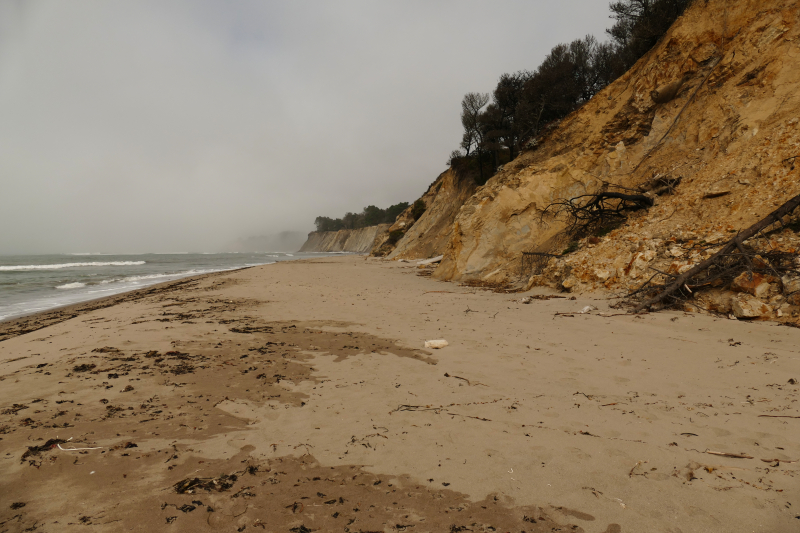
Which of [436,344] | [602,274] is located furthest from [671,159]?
[436,344]

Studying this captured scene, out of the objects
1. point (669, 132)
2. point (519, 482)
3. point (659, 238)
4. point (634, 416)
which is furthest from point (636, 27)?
point (519, 482)

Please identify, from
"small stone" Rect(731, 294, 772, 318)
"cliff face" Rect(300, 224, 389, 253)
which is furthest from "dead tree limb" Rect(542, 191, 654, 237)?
"cliff face" Rect(300, 224, 389, 253)

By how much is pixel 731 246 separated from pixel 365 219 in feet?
279

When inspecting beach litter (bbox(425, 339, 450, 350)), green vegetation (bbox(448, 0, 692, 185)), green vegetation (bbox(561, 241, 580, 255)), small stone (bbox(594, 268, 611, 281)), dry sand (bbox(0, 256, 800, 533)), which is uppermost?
green vegetation (bbox(448, 0, 692, 185))

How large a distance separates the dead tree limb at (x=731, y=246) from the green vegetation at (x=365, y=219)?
58.3m

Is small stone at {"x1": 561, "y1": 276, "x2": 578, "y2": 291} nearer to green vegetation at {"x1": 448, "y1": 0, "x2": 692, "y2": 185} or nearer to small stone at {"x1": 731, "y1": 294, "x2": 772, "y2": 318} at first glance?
small stone at {"x1": 731, "y1": 294, "x2": 772, "y2": 318}

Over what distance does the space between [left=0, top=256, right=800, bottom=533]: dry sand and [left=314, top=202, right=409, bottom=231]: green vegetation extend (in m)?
59.7

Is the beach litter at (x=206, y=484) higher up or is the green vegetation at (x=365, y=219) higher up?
the green vegetation at (x=365, y=219)

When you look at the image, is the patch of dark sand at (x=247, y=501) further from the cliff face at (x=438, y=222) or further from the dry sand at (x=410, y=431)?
the cliff face at (x=438, y=222)

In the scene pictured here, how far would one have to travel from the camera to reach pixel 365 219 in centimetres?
8881

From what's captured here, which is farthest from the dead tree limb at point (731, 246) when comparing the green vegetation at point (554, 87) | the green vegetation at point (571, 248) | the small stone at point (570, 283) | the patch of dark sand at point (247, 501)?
the green vegetation at point (554, 87)

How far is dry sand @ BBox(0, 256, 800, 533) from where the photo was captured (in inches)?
75.2

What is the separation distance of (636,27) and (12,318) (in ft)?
70.1

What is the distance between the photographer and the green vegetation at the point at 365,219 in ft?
239
